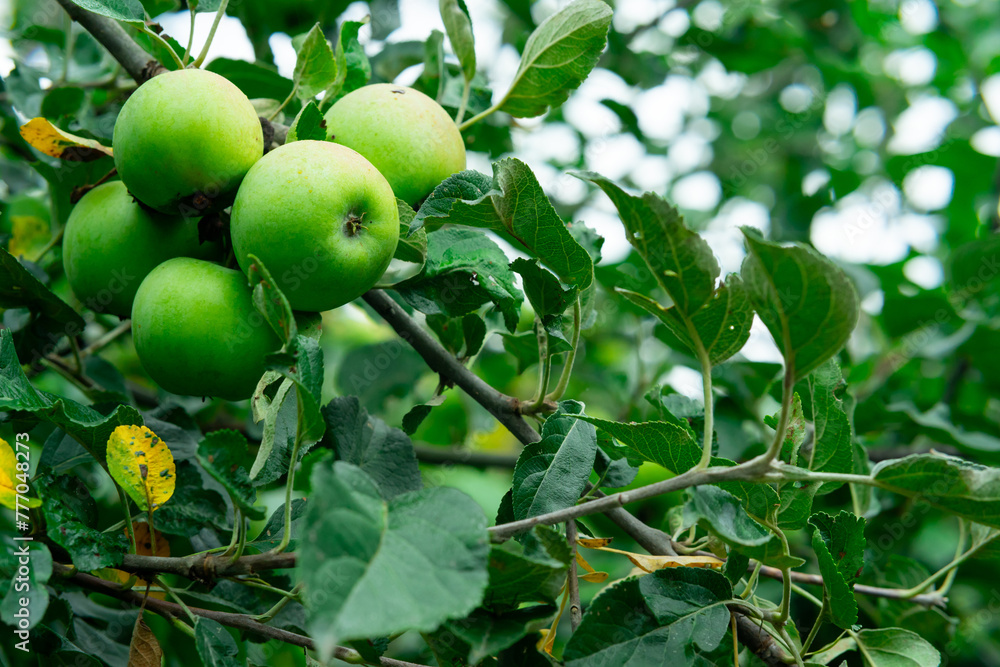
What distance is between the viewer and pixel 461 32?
1103mm

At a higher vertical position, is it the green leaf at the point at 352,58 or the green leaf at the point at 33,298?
the green leaf at the point at 352,58

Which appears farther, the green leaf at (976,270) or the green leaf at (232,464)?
the green leaf at (976,270)

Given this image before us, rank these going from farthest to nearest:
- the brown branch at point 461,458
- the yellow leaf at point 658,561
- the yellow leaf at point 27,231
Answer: the brown branch at point 461,458
the yellow leaf at point 27,231
the yellow leaf at point 658,561

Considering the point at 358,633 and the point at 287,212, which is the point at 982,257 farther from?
the point at 358,633

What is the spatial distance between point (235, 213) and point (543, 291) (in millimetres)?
355

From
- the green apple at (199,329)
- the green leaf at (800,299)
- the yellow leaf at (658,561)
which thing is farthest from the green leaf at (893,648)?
the green apple at (199,329)

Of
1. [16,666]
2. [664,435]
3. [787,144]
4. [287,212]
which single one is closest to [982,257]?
[787,144]

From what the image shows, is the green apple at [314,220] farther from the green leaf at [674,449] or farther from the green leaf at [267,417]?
the green leaf at [674,449]

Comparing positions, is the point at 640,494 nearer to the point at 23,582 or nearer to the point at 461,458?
the point at 23,582

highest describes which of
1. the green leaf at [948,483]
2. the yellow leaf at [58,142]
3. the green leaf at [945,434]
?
the yellow leaf at [58,142]

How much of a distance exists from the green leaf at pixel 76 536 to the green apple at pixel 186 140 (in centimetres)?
34

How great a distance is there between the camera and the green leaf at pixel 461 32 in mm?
1081

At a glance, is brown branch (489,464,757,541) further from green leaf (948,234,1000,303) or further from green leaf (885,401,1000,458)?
green leaf (948,234,1000,303)

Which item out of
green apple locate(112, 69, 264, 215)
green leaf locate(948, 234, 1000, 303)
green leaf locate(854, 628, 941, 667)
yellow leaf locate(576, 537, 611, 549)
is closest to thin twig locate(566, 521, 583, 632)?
yellow leaf locate(576, 537, 611, 549)
